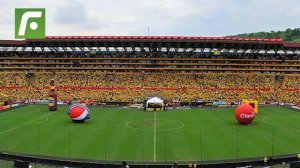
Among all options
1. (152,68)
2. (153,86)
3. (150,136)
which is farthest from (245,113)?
(152,68)

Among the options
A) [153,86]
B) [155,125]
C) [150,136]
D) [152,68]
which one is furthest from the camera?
[152,68]

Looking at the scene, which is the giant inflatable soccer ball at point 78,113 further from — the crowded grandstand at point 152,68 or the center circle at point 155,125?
the crowded grandstand at point 152,68

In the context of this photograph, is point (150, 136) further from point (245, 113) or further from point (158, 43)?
point (158, 43)

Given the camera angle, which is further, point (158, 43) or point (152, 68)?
point (152, 68)

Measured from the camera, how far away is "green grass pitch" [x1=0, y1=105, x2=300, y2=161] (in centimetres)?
3797

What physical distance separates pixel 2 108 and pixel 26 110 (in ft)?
15.7

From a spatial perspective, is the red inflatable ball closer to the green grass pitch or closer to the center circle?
the green grass pitch

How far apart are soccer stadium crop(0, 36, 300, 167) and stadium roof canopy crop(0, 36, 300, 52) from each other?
289mm

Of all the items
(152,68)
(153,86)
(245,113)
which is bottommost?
(153,86)

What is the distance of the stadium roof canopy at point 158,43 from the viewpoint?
9888 cm

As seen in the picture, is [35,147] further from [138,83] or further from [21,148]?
[138,83]

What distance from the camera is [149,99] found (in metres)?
74.3

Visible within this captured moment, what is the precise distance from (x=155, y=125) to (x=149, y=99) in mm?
20668

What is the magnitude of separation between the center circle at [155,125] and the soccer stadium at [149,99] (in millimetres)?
148
